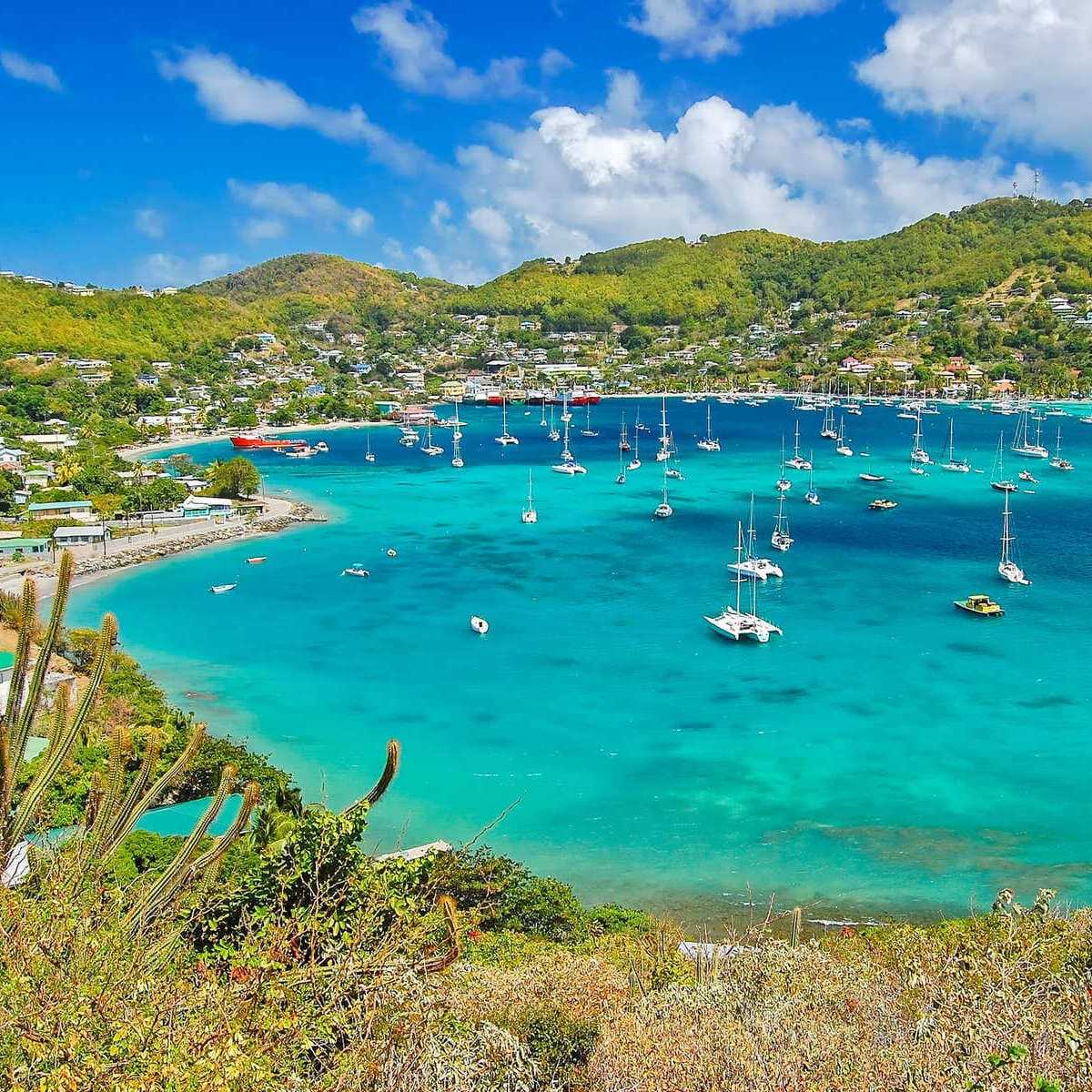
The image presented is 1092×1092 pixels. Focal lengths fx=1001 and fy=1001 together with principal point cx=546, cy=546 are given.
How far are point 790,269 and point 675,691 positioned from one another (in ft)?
561

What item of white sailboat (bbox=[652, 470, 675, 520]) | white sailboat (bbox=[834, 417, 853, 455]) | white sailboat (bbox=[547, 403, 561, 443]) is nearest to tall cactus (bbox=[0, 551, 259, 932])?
white sailboat (bbox=[652, 470, 675, 520])

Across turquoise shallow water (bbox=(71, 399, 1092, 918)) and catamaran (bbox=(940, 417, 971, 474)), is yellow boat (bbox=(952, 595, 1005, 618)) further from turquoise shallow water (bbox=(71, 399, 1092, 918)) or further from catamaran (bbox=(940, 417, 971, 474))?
catamaran (bbox=(940, 417, 971, 474))

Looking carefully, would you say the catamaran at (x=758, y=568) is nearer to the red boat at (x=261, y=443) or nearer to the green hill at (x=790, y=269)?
the red boat at (x=261, y=443)

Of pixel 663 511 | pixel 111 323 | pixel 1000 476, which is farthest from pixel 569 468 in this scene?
pixel 111 323

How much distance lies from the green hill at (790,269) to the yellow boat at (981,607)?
4751 inches

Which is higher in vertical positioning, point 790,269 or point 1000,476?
point 790,269

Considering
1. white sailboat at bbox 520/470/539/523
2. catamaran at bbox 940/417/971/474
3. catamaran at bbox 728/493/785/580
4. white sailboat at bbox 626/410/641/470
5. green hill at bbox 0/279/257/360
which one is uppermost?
green hill at bbox 0/279/257/360

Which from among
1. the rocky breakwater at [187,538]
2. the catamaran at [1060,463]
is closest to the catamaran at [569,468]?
the rocky breakwater at [187,538]

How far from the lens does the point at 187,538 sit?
42.9 m

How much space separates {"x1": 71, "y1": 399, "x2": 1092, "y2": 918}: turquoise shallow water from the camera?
17906 millimetres

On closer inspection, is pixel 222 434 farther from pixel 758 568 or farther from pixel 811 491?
pixel 758 568

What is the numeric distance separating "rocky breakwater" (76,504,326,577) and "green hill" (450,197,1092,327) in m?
119

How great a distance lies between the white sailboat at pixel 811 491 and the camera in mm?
51812

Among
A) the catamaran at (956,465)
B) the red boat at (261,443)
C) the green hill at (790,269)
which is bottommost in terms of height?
the catamaran at (956,465)
